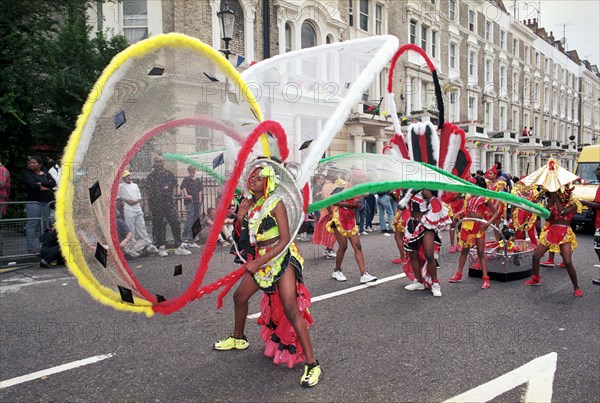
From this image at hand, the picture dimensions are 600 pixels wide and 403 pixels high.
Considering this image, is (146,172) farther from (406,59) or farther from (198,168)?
(406,59)

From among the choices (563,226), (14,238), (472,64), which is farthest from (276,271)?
(472,64)

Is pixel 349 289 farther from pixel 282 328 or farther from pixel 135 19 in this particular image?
pixel 135 19

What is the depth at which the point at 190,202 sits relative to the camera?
2914mm

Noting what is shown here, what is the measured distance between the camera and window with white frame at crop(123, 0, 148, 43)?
14.3 metres

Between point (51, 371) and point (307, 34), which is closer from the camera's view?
point (51, 371)

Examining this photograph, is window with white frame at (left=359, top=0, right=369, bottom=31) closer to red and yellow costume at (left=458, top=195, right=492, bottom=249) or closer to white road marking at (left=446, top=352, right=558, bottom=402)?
red and yellow costume at (left=458, top=195, right=492, bottom=249)

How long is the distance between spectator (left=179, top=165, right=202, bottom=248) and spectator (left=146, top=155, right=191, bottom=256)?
53mm

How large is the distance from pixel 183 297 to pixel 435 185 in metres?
2.05

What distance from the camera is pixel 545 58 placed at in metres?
45.1

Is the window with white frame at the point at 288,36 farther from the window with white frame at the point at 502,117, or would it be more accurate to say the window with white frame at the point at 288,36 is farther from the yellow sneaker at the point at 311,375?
the window with white frame at the point at 502,117

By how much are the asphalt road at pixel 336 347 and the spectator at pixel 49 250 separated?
161cm

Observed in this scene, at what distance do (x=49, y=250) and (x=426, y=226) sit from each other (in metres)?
6.35

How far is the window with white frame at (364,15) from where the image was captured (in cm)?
2242

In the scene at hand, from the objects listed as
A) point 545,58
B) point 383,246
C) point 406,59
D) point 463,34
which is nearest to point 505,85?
point 463,34
